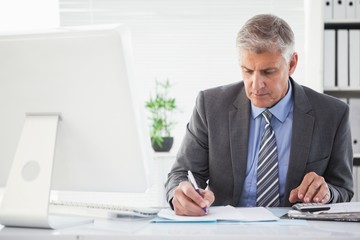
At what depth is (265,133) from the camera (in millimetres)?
1866

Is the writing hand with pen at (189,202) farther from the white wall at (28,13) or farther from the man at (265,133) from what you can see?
the white wall at (28,13)

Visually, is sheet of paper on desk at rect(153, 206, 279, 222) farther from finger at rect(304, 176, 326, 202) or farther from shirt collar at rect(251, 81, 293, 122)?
shirt collar at rect(251, 81, 293, 122)

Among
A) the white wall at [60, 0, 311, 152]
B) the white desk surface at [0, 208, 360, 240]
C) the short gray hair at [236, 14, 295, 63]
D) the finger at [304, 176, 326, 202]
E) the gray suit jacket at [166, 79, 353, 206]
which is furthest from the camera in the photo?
the white wall at [60, 0, 311, 152]

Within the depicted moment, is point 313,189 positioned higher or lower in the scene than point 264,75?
lower

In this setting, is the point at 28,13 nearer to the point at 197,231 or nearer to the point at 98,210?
the point at 98,210

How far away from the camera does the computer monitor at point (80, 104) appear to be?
46.4 inches

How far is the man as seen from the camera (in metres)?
1.78

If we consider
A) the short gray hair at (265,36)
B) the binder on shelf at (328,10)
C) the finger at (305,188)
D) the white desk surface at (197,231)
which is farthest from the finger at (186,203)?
the binder on shelf at (328,10)

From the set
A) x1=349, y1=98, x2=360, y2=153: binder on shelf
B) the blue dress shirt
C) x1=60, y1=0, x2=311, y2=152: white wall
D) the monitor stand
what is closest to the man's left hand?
the blue dress shirt

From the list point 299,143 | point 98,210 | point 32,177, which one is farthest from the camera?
point 299,143

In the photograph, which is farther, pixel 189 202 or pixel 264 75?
pixel 264 75

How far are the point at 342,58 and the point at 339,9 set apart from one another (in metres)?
0.28

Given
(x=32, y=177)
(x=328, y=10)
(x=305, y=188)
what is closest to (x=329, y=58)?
(x=328, y=10)

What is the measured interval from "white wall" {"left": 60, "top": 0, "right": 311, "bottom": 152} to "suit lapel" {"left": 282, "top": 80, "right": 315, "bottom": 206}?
1792mm
